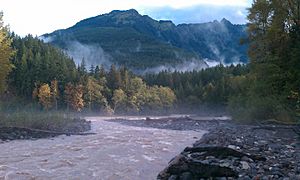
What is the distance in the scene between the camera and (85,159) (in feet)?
65.6

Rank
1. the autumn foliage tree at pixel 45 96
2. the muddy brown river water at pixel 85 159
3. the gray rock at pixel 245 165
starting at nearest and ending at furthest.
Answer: the gray rock at pixel 245 165, the muddy brown river water at pixel 85 159, the autumn foliage tree at pixel 45 96

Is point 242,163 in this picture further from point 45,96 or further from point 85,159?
point 45,96

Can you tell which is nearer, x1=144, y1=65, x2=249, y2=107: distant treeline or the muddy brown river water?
the muddy brown river water

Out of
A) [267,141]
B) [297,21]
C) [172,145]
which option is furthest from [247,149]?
[297,21]

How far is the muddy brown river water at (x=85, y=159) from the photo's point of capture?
16.2 metres

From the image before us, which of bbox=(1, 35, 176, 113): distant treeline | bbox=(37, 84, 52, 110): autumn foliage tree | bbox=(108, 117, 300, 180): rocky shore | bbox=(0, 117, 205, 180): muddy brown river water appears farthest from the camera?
bbox=(1, 35, 176, 113): distant treeline

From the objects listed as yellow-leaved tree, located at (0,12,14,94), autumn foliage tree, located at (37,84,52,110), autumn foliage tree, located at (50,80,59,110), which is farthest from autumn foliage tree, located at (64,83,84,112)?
yellow-leaved tree, located at (0,12,14,94)

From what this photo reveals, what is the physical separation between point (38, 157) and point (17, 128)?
40.1ft

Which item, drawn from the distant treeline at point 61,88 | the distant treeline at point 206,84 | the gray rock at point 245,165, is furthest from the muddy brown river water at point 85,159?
the distant treeline at point 61,88

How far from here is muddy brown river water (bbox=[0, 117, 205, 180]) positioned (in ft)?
53.1

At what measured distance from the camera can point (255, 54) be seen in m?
35.3

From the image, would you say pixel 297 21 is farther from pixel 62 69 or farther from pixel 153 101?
pixel 153 101

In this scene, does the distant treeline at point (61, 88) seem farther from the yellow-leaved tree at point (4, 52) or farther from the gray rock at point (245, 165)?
the gray rock at point (245, 165)

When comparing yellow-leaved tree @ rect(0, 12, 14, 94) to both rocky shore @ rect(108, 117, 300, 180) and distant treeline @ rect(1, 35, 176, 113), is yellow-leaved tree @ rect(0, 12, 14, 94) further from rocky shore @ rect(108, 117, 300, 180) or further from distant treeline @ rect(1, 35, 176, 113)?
distant treeline @ rect(1, 35, 176, 113)
